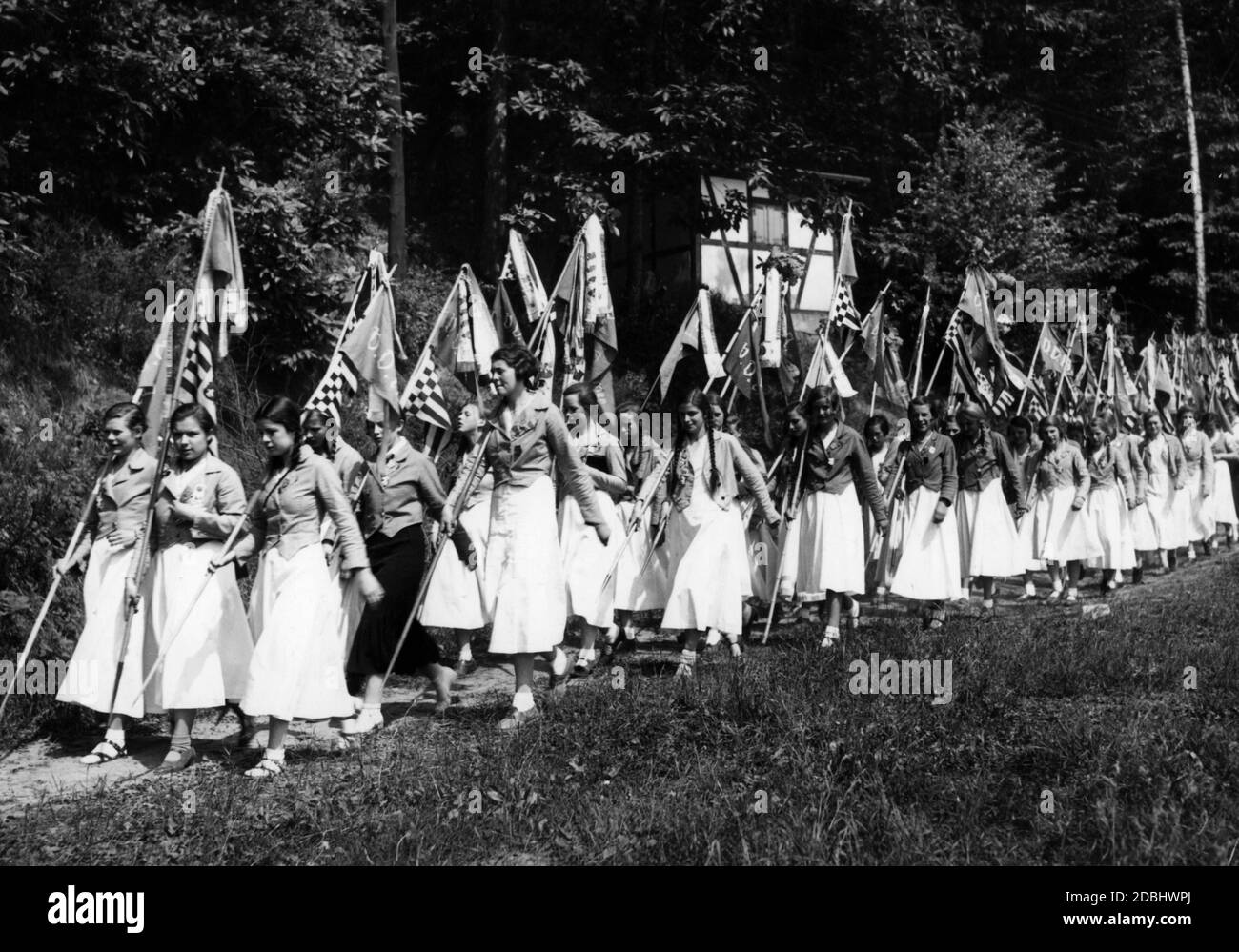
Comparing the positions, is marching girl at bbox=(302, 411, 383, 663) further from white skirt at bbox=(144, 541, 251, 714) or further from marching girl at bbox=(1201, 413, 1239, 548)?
marching girl at bbox=(1201, 413, 1239, 548)

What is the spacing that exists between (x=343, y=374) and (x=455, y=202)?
14.9 m

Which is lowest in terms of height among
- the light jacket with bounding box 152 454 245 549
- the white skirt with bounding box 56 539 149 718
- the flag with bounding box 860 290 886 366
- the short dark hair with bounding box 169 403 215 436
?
the white skirt with bounding box 56 539 149 718

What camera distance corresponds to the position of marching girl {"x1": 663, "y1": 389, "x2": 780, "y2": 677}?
9070 millimetres

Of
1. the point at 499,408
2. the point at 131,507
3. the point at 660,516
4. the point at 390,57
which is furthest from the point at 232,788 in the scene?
the point at 390,57

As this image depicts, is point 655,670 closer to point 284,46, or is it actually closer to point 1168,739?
point 1168,739

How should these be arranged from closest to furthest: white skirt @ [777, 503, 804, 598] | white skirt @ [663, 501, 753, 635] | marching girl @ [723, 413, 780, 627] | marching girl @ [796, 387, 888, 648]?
white skirt @ [663, 501, 753, 635]
marching girl @ [796, 387, 888, 648]
white skirt @ [777, 503, 804, 598]
marching girl @ [723, 413, 780, 627]

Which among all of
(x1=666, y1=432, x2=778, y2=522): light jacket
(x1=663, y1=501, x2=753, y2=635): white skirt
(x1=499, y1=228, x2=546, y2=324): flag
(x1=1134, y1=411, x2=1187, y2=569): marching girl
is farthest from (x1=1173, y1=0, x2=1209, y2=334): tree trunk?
(x1=663, y1=501, x2=753, y2=635): white skirt

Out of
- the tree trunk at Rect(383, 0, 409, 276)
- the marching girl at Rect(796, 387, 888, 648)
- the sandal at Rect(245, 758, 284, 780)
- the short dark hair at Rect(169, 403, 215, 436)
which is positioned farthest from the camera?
the tree trunk at Rect(383, 0, 409, 276)

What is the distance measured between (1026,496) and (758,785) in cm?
1019

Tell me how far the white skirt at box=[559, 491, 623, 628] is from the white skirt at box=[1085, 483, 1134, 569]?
22.1ft

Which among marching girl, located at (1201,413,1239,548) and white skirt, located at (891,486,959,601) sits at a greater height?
marching girl, located at (1201,413,1239,548)

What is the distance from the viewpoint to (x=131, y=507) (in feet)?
23.7

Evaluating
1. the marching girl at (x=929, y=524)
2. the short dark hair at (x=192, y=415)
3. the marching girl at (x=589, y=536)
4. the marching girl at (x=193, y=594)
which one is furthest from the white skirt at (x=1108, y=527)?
the short dark hair at (x=192, y=415)

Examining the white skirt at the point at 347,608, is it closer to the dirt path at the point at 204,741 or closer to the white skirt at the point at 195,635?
the dirt path at the point at 204,741
